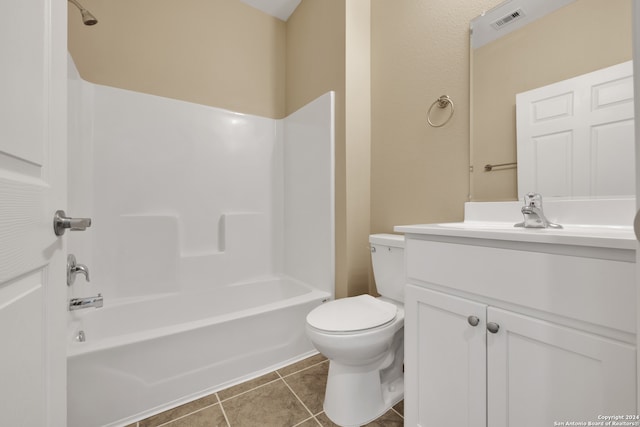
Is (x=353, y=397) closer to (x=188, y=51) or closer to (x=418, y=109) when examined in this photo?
(x=418, y=109)

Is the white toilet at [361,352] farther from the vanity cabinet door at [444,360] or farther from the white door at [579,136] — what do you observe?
the white door at [579,136]

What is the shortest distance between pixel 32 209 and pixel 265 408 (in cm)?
124

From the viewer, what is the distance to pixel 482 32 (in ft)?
4.04

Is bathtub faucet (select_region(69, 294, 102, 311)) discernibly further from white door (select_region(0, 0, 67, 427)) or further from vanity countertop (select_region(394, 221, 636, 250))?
vanity countertop (select_region(394, 221, 636, 250))

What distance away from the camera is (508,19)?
1147 millimetres

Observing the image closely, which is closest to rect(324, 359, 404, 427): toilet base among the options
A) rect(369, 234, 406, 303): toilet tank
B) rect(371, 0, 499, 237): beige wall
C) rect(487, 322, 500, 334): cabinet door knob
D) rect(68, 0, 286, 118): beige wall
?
rect(369, 234, 406, 303): toilet tank

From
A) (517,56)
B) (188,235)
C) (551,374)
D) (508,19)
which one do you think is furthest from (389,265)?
(188,235)

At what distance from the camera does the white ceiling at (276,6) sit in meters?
2.17

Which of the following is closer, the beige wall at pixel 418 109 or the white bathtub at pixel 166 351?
the white bathtub at pixel 166 351

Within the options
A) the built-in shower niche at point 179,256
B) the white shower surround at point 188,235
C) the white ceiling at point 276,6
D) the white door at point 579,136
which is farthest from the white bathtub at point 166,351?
the white ceiling at point 276,6

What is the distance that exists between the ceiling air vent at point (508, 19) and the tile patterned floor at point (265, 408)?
185cm

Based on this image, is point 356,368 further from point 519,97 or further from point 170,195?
point 170,195

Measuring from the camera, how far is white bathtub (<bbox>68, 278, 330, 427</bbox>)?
43.3 inches

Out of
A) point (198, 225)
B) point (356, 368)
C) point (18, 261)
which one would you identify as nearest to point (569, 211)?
point (356, 368)
